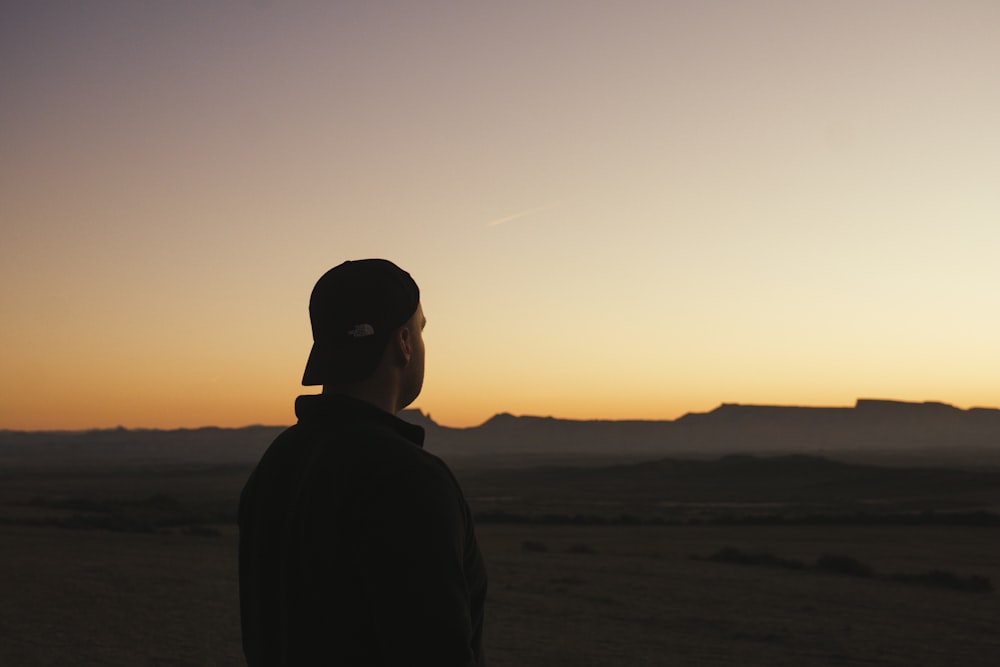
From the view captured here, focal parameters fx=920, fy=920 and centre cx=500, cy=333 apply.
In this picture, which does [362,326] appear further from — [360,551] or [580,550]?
[580,550]

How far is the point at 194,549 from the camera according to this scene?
2344cm

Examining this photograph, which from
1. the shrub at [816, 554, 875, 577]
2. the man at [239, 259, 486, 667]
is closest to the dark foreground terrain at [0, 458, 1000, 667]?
the shrub at [816, 554, 875, 577]

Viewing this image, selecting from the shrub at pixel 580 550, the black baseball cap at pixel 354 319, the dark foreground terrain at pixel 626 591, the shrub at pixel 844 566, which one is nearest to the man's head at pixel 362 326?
the black baseball cap at pixel 354 319

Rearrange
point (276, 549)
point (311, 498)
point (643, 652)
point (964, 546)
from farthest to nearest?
1. point (964, 546)
2. point (643, 652)
3. point (276, 549)
4. point (311, 498)

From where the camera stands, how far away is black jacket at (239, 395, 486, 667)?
165 centimetres

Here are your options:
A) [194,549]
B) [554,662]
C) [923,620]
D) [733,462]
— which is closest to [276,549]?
[554,662]

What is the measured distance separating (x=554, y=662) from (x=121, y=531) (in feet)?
74.3

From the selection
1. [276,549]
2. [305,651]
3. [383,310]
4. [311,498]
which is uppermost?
[383,310]

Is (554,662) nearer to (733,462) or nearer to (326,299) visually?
(326,299)

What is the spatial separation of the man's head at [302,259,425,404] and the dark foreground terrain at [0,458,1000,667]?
32.5ft

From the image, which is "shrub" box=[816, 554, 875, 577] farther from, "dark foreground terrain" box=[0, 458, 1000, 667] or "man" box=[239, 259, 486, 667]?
"man" box=[239, 259, 486, 667]

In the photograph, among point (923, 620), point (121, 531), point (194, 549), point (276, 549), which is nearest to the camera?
point (276, 549)

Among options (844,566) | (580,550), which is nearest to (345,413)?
(844,566)

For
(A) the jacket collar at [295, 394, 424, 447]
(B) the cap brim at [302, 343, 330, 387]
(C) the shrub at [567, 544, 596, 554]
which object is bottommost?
(C) the shrub at [567, 544, 596, 554]
